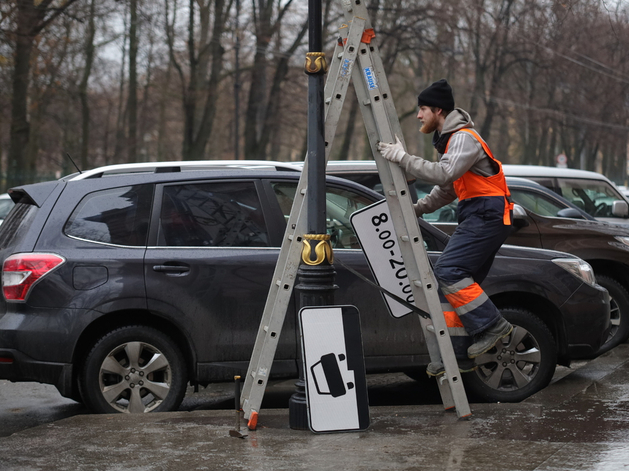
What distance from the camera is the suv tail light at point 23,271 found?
5766 mm

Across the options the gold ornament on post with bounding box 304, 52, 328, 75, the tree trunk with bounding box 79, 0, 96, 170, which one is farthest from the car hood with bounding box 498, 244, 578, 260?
the tree trunk with bounding box 79, 0, 96, 170

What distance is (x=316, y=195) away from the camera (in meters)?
5.09

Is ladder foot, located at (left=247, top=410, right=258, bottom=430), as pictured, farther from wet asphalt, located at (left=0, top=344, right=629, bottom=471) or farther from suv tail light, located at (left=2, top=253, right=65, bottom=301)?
suv tail light, located at (left=2, top=253, right=65, bottom=301)

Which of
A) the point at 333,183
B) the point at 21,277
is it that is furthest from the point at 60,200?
the point at 333,183

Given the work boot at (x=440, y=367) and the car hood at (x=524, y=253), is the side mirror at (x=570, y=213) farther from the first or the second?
the work boot at (x=440, y=367)

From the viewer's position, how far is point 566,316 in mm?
6551

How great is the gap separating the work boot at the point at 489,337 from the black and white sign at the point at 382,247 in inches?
19.7

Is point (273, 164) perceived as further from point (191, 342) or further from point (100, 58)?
point (100, 58)

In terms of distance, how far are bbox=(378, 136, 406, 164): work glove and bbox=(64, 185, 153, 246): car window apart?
5.90 feet

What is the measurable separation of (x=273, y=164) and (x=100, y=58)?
96.0 feet

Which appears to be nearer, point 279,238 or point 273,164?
point 279,238

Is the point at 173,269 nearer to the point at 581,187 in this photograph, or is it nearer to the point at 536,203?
the point at 536,203

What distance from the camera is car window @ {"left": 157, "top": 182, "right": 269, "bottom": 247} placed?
20.0 ft

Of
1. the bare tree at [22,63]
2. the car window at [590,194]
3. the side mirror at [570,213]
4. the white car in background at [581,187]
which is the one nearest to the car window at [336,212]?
the side mirror at [570,213]
